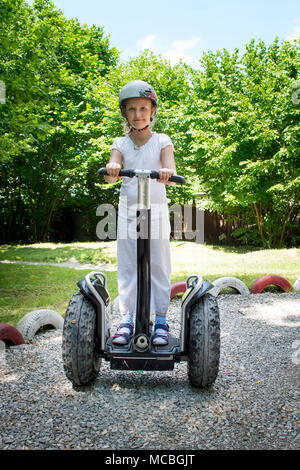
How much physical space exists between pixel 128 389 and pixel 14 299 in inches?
131

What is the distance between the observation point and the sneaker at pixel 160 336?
2.33m

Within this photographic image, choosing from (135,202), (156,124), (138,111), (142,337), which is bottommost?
(142,337)

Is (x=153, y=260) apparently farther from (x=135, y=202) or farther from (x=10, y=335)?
(x=10, y=335)

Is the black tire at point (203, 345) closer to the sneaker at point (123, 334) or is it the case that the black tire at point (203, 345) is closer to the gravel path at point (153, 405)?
the gravel path at point (153, 405)

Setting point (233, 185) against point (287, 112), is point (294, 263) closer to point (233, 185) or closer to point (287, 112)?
point (233, 185)

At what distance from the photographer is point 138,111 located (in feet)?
7.93

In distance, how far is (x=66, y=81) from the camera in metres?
8.55

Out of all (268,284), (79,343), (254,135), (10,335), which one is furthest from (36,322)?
(254,135)

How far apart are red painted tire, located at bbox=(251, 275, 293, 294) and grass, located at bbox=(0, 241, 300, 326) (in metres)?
0.62

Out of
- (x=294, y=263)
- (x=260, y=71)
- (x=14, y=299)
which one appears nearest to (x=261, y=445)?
(x=14, y=299)

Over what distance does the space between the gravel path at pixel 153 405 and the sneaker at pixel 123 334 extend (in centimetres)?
34

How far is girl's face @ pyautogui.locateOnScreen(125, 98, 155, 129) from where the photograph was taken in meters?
2.41

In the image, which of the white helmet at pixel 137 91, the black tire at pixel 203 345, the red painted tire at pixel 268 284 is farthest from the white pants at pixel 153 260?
the red painted tire at pixel 268 284

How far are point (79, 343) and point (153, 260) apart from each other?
0.71 m
